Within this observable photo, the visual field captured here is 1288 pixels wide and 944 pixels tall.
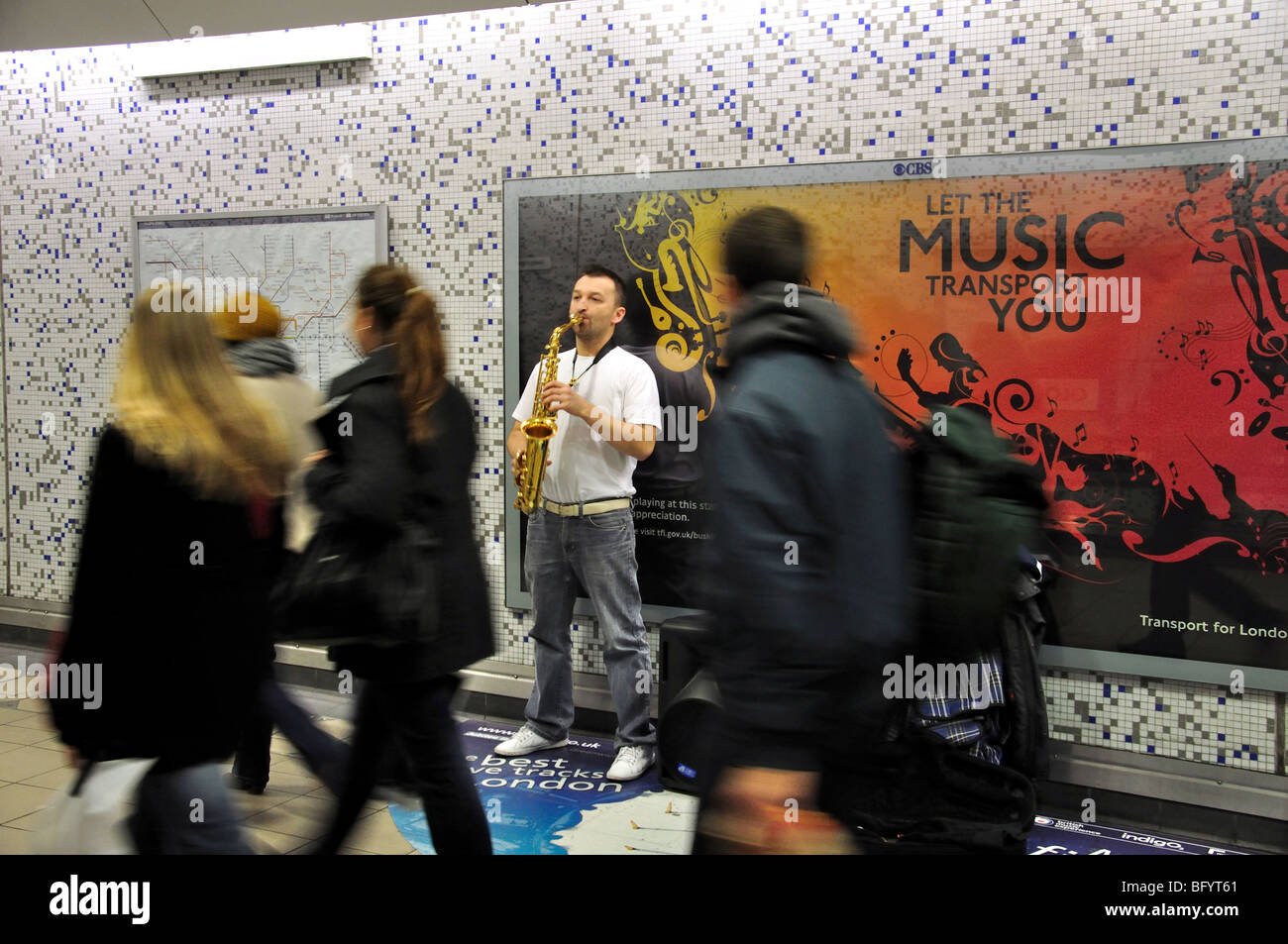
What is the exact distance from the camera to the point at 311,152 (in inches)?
209

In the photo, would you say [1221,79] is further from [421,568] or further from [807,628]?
[421,568]

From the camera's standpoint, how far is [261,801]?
3.91 meters

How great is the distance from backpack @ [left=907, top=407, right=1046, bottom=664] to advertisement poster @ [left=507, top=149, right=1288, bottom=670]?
199cm

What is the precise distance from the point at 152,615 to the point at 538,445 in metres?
2.37

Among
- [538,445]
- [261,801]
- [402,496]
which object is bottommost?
[261,801]

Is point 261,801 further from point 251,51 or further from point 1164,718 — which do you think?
point 251,51

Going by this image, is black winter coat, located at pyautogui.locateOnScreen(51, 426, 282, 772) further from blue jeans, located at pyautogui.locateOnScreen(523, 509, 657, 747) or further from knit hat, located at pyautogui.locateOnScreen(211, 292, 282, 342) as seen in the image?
blue jeans, located at pyautogui.locateOnScreen(523, 509, 657, 747)

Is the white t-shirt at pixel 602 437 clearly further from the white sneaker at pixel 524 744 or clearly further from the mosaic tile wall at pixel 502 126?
the white sneaker at pixel 524 744

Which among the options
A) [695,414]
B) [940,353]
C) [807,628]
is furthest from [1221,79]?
[807,628]

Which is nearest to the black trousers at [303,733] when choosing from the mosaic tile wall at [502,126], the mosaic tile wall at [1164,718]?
the mosaic tile wall at [502,126]

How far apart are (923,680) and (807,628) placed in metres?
1.64

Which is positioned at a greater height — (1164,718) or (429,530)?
(429,530)
